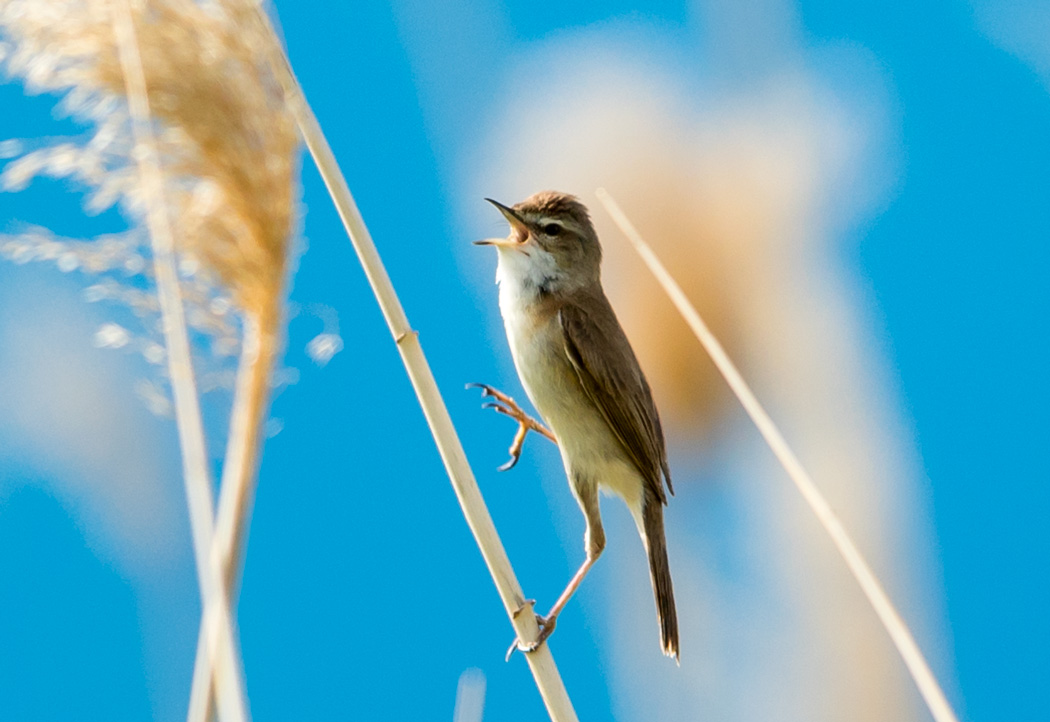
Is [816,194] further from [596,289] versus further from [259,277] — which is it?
[259,277]

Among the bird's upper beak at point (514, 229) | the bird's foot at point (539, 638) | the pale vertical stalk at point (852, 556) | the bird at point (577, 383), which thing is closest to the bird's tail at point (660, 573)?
the bird at point (577, 383)

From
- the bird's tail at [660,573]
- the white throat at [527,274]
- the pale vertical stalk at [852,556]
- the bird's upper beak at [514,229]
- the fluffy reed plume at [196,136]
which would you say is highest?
the fluffy reed plume at [196,136]

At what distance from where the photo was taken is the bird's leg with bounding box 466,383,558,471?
2.85m

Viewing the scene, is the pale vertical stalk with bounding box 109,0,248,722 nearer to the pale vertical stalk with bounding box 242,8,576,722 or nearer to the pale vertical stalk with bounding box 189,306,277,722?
the pale vertical stalk with bounding box 189,306,277,722

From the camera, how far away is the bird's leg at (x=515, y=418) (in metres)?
2.85

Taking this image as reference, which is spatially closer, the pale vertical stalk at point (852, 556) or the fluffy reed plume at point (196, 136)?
the pale vertical stalk at point (852, 556)

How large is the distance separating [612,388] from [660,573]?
0.53m

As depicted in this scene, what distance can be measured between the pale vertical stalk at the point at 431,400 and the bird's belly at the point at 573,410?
106 cm

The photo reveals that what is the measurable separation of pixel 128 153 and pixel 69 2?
1.00ft

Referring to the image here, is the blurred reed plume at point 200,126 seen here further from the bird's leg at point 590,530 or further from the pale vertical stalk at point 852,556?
the bird's leg at point 590,530

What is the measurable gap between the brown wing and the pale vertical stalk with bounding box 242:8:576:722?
41.6 inches

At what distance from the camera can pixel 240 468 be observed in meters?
1.75

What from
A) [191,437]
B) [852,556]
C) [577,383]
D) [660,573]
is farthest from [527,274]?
[852,556]

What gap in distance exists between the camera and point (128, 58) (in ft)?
5.81
